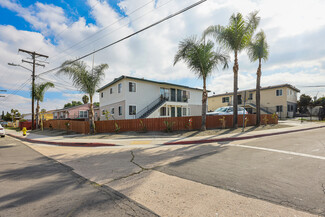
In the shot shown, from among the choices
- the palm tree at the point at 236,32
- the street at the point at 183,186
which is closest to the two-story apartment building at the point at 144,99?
the palm tree at the point at 236,32

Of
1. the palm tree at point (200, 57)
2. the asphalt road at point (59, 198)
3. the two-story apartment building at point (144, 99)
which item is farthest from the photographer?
the two-story apartment building at point (144, 99)

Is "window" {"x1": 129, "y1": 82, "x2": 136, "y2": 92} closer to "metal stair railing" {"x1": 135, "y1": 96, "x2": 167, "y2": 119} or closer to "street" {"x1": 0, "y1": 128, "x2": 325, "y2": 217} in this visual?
"metal stair railing" {"x1": 135, "y1": 96, "x2": 167, "y2": 119}

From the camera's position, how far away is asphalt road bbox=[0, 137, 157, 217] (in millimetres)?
2520

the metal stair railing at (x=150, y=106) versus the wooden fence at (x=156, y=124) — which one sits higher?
the metal stair railing at (x=150, y=106)

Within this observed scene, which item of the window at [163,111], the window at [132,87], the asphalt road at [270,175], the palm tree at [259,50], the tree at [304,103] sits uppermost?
→ the palm tree at [259,50]

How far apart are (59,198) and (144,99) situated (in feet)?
62.3

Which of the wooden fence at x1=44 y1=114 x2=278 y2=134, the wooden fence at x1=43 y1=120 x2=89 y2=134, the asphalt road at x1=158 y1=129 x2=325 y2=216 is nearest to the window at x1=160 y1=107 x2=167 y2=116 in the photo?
the wooden fence at x1=44 y1=114 x2=278 y2=134

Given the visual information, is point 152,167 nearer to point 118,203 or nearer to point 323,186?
point 118,203

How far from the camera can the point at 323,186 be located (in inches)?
127

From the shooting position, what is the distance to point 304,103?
34.4 m

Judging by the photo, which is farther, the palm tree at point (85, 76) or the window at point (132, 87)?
the window at point (132, 87)

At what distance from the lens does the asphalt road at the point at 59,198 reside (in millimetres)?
2520

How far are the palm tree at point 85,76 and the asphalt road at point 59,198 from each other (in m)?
10.1

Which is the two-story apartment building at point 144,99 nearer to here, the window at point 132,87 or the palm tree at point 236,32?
the window at point 132,87
